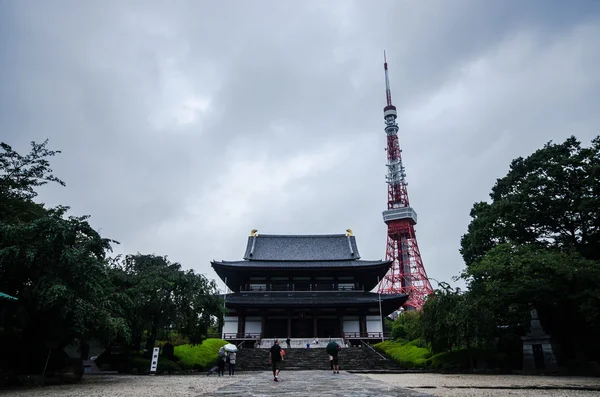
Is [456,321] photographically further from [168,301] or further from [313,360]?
[168,301]

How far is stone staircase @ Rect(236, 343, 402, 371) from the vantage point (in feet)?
79.2

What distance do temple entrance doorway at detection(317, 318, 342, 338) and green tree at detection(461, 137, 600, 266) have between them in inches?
656

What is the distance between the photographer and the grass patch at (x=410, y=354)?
22.0m

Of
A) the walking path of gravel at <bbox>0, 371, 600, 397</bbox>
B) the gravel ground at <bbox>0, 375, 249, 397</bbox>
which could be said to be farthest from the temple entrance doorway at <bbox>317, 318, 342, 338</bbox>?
the gravel ground at <bbox>0, 375, 249, 397</bbox>

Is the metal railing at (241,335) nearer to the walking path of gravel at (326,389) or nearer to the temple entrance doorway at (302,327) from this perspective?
the temple entrance doorway at (302,327)

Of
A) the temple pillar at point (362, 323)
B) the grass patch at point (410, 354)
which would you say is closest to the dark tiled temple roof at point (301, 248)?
the temple pillar at point (362, 323)

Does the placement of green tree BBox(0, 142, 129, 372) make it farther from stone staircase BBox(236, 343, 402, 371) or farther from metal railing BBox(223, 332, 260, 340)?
metal railing BBox(223, 332, 260, 340)

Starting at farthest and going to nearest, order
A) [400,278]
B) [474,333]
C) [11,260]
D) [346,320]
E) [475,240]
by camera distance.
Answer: [400,278], [346,320], [475,240], [474,333], [11,260]

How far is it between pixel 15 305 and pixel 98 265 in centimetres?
269

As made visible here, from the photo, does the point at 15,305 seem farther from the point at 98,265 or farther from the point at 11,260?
the point at 98,265

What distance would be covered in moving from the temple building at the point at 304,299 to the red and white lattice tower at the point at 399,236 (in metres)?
21.0

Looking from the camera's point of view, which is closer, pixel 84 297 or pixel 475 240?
pixel 84 297

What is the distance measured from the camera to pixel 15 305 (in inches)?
497

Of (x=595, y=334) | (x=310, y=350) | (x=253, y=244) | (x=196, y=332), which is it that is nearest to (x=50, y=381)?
(x=196, y=332)
